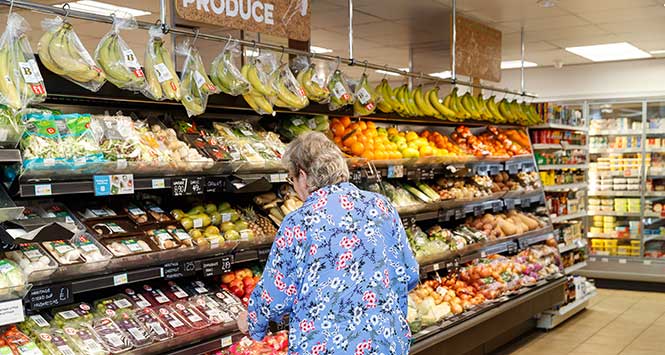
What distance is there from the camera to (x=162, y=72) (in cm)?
332

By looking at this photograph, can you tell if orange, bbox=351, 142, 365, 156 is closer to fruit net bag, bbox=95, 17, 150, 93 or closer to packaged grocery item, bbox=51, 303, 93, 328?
fruit net bag, bbox=95, 17, 150, 93

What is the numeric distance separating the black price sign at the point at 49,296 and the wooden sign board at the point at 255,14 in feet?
4.71

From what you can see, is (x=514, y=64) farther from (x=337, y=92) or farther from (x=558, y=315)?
(x=337, y=92)

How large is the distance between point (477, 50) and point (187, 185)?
404 centimetres

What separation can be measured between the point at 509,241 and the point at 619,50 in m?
4.28

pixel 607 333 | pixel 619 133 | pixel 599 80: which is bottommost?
pixel 607 333

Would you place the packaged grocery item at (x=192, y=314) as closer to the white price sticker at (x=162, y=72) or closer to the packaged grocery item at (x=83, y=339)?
the packaged grocery item at (x=83, y=339)

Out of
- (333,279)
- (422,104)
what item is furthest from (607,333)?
(333,279)

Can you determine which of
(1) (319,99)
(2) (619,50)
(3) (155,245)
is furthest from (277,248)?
(2) (619,50)

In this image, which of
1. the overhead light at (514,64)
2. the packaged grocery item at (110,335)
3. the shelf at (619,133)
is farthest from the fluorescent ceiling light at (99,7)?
the shelf at (619,133)

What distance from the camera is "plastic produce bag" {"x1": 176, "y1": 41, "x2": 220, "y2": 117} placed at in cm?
349

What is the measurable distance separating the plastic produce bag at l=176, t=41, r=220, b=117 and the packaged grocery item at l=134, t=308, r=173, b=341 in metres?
0.97

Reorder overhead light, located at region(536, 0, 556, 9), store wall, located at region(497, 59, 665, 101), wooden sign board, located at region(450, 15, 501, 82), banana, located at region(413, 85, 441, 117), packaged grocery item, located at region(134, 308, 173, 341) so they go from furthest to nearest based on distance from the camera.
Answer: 1. store wall, located at region(497, 59, 665, 101)
2. wooden sign board, located at region(450, 15, 501, 82)
3. overhead light, located at region(536, 0, 556, 9)
4. banana, located at region(413, 85, 441, 117)
5. packaged grocery item, located at region(134, 308, 173, 341)

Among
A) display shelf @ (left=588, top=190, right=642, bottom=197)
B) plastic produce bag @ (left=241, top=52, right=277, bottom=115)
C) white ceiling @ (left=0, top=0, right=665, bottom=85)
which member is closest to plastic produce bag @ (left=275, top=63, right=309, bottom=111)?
plastic produce bag @ (left=241, top=52, right=277, bottom=115)
